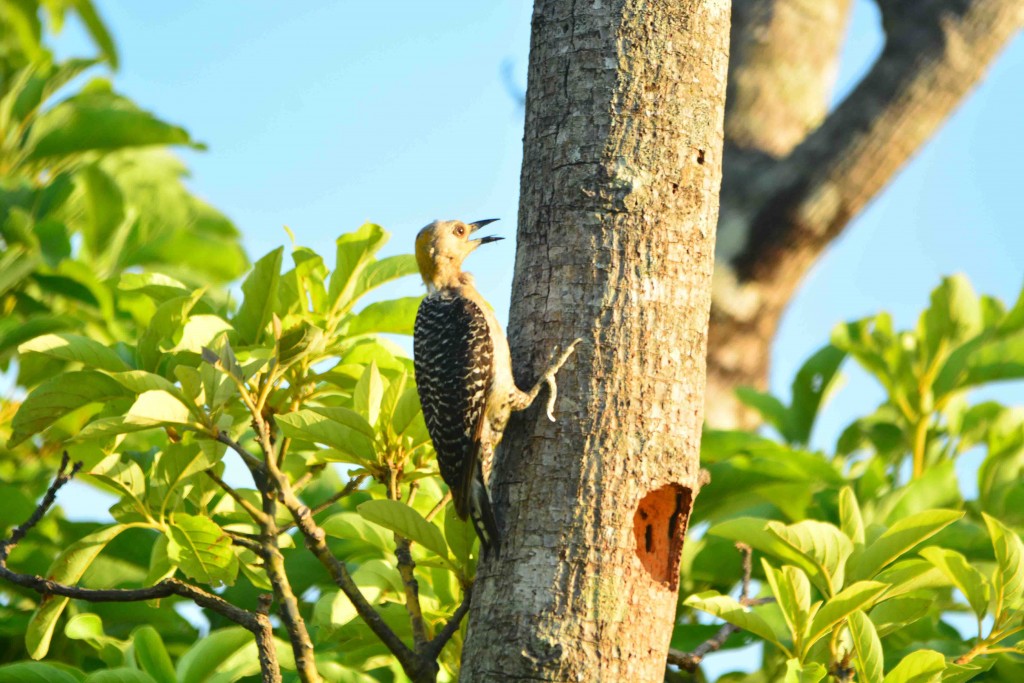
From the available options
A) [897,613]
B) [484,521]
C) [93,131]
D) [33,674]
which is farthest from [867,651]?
[93,131]

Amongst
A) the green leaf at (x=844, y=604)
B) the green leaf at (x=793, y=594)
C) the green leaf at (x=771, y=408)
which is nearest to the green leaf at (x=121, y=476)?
the green leaf at (x=793, y=594)

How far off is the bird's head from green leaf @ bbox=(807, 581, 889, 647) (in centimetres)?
216

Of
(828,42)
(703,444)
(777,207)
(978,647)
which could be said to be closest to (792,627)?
(978,647)


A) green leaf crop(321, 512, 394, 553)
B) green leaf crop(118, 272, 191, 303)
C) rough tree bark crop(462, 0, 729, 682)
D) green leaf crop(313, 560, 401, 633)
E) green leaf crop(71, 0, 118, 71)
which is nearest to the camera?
rough tree bark crop(462, 0, 729, 682)

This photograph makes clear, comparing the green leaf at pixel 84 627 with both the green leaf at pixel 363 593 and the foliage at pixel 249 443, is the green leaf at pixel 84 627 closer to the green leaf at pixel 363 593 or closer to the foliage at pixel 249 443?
the foliage at pixel 249 443

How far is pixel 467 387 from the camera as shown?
317 centimetres

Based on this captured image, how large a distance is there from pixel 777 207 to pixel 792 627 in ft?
14.3

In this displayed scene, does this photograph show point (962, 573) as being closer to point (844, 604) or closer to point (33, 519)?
point (844, 604)

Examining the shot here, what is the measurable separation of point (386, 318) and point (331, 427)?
631 millimetres

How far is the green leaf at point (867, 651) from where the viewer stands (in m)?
2.19

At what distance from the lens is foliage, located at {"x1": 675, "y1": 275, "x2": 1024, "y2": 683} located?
235cm

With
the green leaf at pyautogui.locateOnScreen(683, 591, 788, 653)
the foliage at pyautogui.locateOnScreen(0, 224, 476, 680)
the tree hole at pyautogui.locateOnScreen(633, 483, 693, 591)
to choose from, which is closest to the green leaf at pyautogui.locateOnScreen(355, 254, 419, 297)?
the foliage at pyautogui.locateOnScreen(0, 224, 476, 680)

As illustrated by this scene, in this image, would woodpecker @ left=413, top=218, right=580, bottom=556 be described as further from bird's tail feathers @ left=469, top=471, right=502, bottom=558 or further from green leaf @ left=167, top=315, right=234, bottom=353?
green leaf @ left=167, top=315, right=234, bottom=353

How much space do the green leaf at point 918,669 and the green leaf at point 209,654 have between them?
4.58 ft
